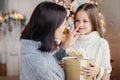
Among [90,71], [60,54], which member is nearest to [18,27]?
[60,54]

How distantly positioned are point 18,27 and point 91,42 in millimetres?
4149

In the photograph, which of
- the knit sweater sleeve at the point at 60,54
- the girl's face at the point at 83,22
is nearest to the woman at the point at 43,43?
the knit sweater sleeve at the point at 60,54

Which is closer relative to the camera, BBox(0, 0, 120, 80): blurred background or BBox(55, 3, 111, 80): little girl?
BBox(55, 3, 111, 80): little girl

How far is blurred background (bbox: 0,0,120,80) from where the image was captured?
526 centimetres

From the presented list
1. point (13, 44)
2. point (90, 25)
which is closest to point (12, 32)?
point (13, 44)

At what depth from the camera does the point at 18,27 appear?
17.4 ft

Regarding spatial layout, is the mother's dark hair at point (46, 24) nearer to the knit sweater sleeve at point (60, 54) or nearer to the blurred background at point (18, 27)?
the knit sweater sleeve at point (60, 54)

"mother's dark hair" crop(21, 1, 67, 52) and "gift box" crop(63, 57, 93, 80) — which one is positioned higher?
"mother's dark hair" crop(21, 1, 67, 52)

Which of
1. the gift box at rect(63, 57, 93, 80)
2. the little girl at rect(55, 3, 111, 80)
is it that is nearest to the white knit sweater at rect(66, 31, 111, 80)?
the little girl at rect(55, 3, 111, 80)

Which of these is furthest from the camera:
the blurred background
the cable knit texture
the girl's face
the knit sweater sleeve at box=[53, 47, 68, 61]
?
the blurred background

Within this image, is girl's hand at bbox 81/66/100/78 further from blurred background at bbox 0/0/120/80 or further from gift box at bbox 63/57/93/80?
blurred background at bbox 0/0/120/80

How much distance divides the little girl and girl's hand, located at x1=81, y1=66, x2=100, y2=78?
0.07ft

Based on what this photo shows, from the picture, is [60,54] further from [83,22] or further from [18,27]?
[18,27]

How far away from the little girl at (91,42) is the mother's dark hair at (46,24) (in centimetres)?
15
